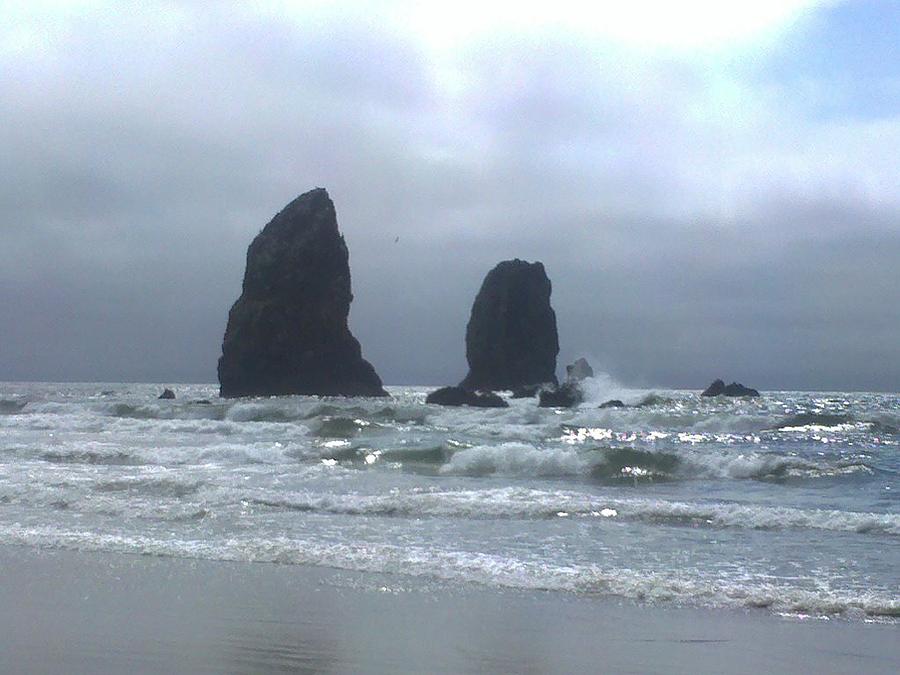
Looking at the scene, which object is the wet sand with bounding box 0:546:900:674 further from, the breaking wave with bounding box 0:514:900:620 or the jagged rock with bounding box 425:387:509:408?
the jagged rock with bounding box 425:387:509:408

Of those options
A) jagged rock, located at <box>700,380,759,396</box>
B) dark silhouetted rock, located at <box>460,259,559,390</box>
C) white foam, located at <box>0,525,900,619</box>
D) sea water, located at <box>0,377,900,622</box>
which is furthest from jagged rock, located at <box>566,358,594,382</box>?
white foam, located at <box>0,525,900,619</box>

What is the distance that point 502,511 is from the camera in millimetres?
12414

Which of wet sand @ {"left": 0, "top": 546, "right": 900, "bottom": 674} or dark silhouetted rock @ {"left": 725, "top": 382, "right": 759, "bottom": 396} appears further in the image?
dark silhouetted rock @ {"left": 725, "top": 382, "right": 759, "bottom": 396}

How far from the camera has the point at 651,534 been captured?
1111 cm

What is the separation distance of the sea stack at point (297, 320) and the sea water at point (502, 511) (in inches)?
1348

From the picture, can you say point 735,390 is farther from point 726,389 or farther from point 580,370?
point 580,370

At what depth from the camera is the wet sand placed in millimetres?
5938

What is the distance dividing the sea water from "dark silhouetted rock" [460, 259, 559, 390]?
48.9m

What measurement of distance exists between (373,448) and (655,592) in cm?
1390

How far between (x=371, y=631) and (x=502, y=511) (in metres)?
5.77

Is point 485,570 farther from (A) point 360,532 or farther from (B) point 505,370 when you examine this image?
(B) point 505,370

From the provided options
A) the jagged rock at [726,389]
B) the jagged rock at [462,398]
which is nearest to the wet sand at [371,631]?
the jagged rock at [462,398]

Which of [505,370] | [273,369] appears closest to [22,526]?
[273,369]

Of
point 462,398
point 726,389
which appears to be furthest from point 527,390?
point 462,398
